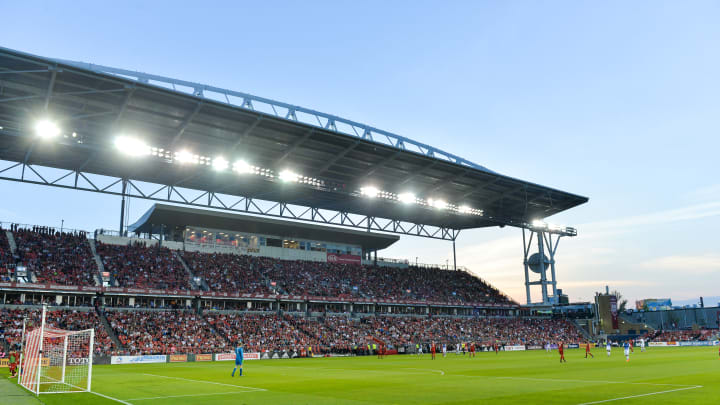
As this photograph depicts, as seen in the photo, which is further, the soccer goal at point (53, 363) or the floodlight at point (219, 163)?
the floodlight at point (219, 163)

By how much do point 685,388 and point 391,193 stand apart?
49.7 meters

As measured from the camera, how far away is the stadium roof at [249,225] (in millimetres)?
63781

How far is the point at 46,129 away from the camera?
43062 mm

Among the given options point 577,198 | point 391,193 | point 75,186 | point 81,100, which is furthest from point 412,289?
point 81,100

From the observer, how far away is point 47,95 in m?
38.4

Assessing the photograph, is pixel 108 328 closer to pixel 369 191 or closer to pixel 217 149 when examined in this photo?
pixel 217 149

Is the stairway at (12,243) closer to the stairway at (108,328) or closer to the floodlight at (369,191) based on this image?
the stairway at (108,328)

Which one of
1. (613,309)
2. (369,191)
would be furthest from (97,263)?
(613,309)

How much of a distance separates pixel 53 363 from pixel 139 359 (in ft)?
30.5

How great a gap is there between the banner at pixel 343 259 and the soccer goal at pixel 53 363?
135ft

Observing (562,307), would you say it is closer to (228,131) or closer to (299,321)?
(299,321)

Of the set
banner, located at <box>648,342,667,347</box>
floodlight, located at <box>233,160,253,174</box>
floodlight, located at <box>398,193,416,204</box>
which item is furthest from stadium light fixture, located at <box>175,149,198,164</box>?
banner, located at <box>648,342,667,347</box>

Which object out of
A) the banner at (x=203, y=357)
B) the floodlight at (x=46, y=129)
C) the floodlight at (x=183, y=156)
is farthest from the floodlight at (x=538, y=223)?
the floodlight at (x=46, y=129)

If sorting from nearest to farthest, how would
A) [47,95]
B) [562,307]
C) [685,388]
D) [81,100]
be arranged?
[685,388], [47,95], [81,100], [562,307]
